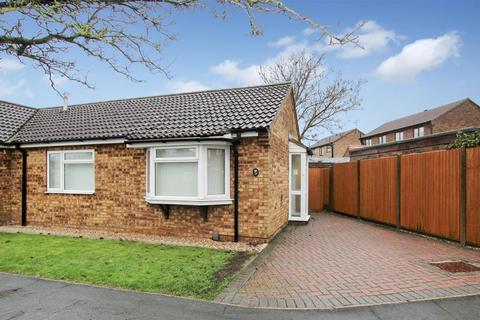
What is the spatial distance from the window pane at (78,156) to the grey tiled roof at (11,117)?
268 cm

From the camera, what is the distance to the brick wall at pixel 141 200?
8305 millimetres

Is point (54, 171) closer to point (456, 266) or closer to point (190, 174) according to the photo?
point (190, 174)

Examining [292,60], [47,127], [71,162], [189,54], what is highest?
[292,60]

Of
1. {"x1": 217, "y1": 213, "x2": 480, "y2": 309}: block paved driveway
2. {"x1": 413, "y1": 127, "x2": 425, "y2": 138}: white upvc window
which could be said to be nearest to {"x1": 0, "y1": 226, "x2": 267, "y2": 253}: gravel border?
{"x1": 217, "y1": 213, "x2": 480, "y2": 309}: block paved driveway

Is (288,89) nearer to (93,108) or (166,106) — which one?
(166,106)

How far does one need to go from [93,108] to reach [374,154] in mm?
16903

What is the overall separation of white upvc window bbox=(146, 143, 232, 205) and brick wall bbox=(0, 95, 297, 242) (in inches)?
14.7

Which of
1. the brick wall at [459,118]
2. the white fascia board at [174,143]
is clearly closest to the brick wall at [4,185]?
the white fascia board at [174,143]

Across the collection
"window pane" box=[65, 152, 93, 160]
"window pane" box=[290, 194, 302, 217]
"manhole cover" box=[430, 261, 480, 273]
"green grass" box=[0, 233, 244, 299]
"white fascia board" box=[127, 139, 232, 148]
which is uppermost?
"white fascia board" box=[127, 139, 232, 148]

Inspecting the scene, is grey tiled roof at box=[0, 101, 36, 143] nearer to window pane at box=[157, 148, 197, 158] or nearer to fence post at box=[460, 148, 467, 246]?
window pane at box=[157, 148, 197, 158]

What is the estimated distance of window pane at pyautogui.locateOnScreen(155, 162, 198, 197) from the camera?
343 inches

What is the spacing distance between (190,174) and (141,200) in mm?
1948

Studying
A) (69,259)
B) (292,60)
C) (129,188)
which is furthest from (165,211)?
(292,60)

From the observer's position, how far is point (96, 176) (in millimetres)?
10148
